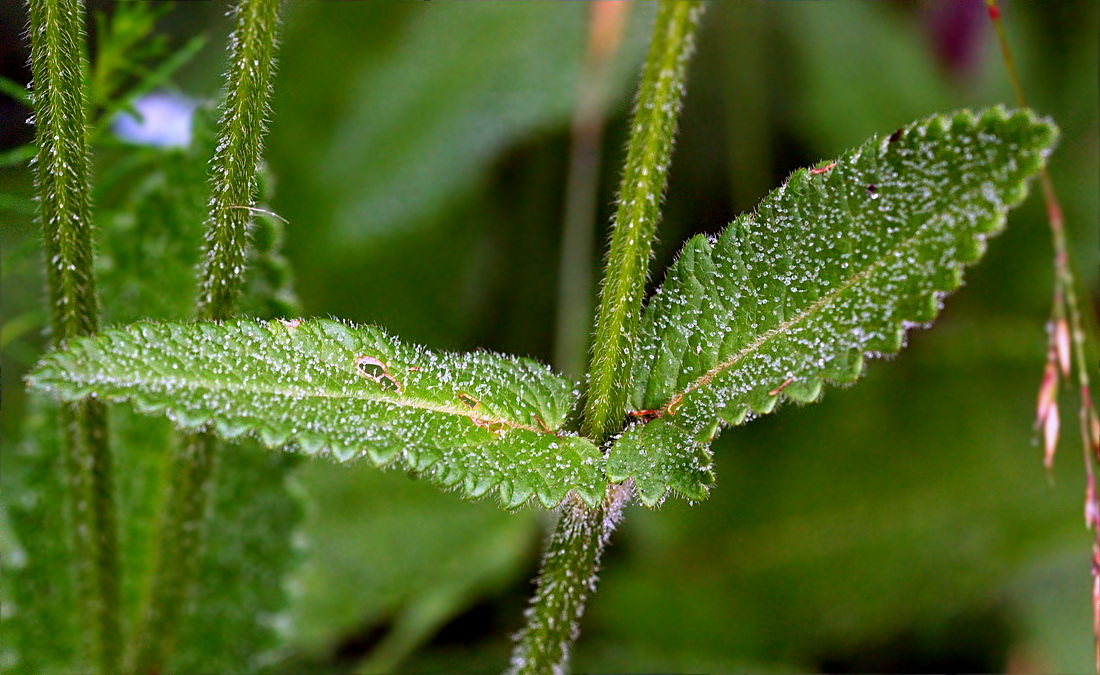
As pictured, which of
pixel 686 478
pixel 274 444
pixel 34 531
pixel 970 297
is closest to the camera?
pixel 274 444

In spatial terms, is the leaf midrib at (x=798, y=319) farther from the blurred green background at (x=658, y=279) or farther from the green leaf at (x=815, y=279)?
the blurred green background at (x=658, y=279)

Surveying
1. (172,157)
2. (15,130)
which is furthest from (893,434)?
(15,130)

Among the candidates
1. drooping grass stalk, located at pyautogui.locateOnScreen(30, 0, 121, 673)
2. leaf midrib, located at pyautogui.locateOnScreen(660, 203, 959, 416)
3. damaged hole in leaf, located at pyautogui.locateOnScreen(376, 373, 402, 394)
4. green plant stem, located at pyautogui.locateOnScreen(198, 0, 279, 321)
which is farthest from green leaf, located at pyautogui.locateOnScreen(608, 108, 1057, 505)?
drooping grass stalk, located at pyautogui.locateOnScreen(30, 0, 121, 673)

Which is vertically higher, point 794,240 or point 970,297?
point 970,297

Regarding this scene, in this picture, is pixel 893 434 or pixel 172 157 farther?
pixel 893 434

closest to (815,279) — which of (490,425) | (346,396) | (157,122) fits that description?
(490,425)

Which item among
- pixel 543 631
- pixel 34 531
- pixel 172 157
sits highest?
pixel 172 157

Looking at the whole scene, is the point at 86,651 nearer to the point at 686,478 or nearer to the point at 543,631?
the point at 543,631

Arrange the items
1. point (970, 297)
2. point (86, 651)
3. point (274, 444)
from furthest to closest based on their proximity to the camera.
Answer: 1. point (970, 297)
2. point (86, 651)
3. point (274, 444)
